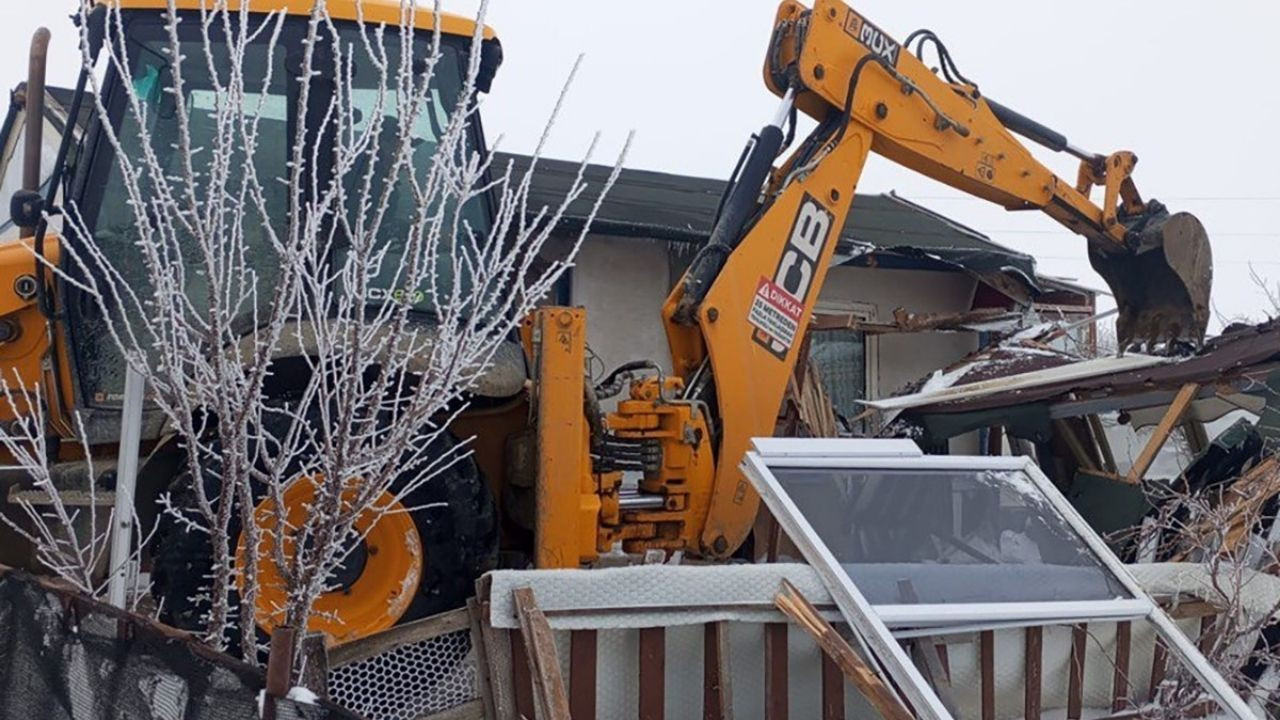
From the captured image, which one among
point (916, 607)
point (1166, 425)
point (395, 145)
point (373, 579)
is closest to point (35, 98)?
point (395, 145)

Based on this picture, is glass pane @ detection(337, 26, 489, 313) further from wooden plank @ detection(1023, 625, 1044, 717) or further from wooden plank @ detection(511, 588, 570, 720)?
wooden plank @ detection(1023, 625, 1044, 717)

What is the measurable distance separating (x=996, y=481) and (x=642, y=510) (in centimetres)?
144

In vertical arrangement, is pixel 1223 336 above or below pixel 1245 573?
above

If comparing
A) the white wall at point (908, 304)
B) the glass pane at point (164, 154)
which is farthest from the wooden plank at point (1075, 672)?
the white wall at point (908, 304)

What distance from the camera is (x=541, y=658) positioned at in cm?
341

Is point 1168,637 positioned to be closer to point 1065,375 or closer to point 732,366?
point 732,366

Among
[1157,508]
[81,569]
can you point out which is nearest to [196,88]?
[81,569]

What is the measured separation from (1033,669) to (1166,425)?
239cm

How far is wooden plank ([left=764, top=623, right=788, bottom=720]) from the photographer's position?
374 cm

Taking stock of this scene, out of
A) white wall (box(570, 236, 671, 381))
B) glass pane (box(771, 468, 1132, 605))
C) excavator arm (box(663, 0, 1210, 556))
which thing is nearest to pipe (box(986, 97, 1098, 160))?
excavator arm (box(663, 0, 1210, 556))

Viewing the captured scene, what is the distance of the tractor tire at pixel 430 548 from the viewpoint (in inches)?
157

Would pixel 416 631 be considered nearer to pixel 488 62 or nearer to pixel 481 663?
pixel 481 663

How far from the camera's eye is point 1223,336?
20.1 ft

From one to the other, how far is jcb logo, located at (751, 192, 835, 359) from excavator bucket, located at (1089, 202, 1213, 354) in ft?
6.18
